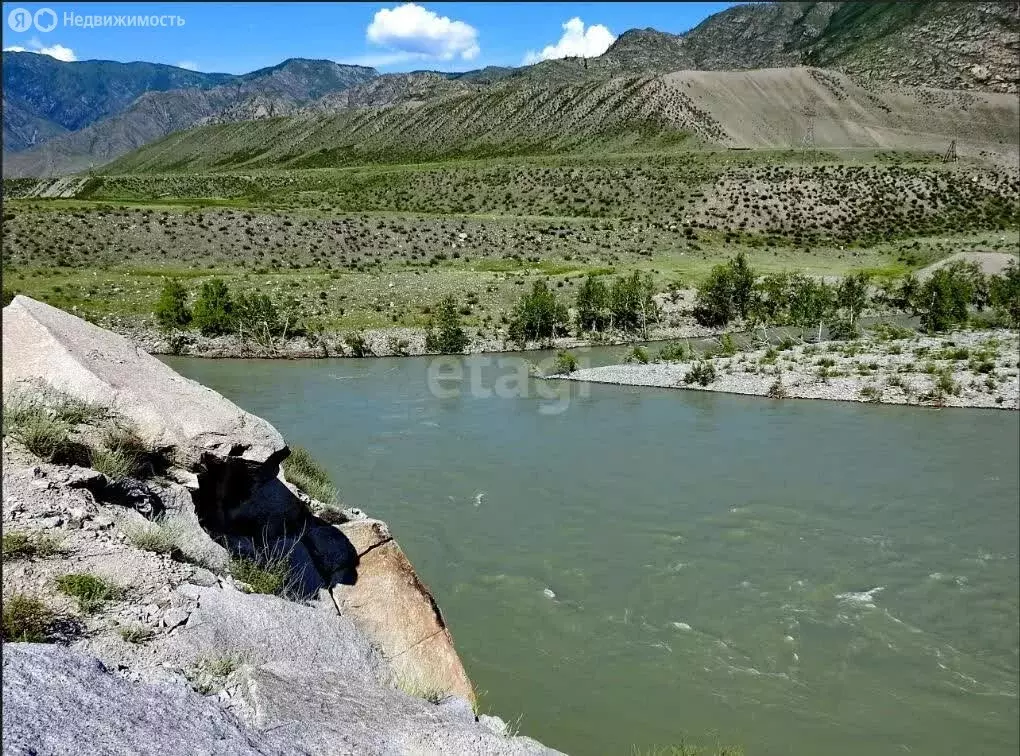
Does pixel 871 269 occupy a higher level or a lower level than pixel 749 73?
lower

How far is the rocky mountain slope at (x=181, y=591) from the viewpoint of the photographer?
4922 mm

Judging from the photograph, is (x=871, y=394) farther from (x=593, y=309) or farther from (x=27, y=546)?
(x=27, y=546)

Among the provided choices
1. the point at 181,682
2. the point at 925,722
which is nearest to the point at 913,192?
the point at 925,722

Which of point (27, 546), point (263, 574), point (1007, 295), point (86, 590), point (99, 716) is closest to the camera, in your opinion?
point (99, 716)

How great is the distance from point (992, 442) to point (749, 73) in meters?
139

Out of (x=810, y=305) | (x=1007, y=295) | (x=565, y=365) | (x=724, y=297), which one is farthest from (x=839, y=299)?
(x=565, y=365)

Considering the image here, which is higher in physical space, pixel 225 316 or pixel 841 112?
pixel 841 112

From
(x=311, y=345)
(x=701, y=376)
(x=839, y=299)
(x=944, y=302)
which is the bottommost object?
(x=701, y=376)

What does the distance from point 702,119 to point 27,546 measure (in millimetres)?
131648

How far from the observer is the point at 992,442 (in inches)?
984

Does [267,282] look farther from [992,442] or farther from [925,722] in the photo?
[925,722]

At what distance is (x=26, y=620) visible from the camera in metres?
5.36

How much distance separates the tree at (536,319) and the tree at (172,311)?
18.9m

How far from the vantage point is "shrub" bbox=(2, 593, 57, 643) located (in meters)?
5.19
